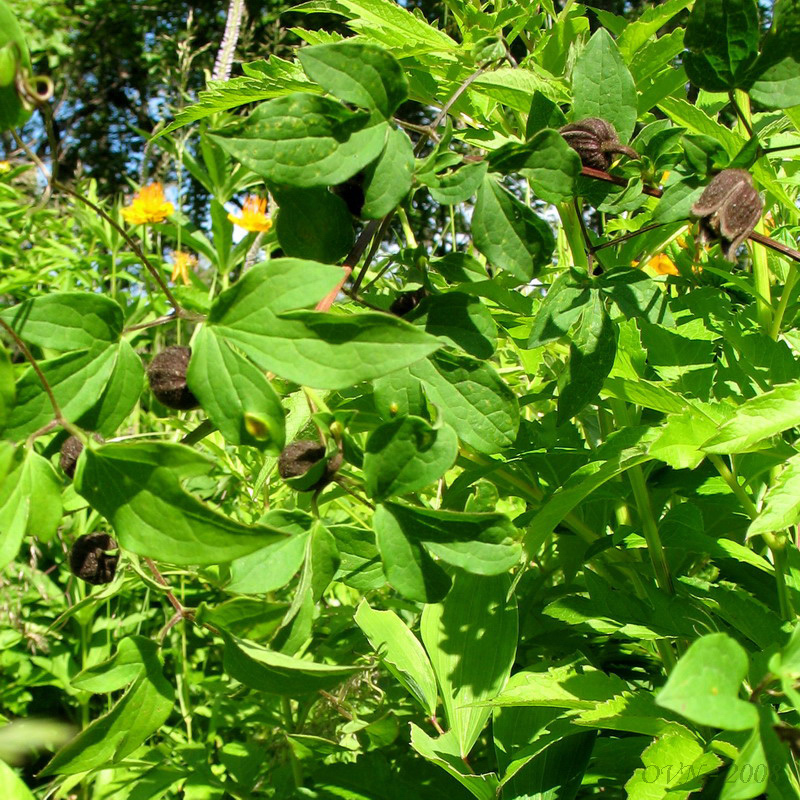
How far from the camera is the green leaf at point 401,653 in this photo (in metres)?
0.73

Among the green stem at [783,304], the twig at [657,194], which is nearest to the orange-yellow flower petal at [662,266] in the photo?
the green stem at [783,304]

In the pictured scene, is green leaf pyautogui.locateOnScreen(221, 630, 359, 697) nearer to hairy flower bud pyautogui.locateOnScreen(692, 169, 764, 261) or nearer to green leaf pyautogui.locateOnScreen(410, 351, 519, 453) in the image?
green leaf pyautogui.locateOnScreen(410, 351, 519, 453)

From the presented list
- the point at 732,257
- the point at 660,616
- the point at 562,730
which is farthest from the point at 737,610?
the point at 732,257

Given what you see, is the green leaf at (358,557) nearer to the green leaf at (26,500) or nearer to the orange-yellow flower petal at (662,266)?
the green leaf at (26,500)

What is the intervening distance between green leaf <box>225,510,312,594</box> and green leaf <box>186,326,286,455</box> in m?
0.05

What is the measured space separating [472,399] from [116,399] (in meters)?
0.22

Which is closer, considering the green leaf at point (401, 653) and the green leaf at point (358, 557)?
the green leaf at point (358, 557)

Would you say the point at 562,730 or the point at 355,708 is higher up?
the point at 562,730

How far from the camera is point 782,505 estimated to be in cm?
51

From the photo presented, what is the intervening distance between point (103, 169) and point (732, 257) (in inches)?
278

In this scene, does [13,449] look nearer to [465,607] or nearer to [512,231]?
[512,231]

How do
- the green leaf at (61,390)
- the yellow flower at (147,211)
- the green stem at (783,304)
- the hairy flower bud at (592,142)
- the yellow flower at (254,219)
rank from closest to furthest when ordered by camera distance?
1. the green leaf at (61,390)
2. the hairy flower bud at (592,142)
3. the green stem at (783,304)
4. the yellow flower at (254,219)
5. the yellow flower at (147,211)

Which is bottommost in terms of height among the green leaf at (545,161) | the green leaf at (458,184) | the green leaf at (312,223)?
the green leaf at (312,223)

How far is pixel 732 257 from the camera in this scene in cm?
50
